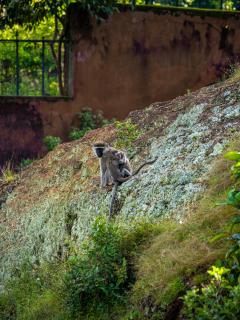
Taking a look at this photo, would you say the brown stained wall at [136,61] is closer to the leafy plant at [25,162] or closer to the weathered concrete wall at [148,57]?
the weathered concrete wall at [148,57]

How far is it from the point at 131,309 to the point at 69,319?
1151 millimetres

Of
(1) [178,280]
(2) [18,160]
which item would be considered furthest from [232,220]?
(2) [18,160]

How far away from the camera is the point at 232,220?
8.65 metres

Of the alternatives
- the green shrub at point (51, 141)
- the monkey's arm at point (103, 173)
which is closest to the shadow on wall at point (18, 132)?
the green shrub at point (51, 141)

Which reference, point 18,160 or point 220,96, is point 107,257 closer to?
point 220,96

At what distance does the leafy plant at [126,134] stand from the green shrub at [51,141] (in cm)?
488

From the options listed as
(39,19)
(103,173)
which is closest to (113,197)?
(103,173)

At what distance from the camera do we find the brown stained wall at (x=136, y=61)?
19844mm

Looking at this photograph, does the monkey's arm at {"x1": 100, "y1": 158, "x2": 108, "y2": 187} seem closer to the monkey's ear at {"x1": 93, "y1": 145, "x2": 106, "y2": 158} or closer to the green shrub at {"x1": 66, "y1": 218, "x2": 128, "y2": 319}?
the monkey's ear at {"x1": 93, "y1": 145, "x2": 106, "y2": 158}

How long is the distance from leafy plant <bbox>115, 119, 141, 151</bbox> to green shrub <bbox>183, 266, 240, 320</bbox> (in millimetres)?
5801

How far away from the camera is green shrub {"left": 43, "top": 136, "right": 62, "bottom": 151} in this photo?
19.3 meters

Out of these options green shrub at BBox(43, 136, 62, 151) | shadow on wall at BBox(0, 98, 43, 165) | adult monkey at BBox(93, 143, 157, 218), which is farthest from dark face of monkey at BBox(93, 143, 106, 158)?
shadow on wall at BBox(0, 98, 43, 165)

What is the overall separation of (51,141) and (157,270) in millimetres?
10337

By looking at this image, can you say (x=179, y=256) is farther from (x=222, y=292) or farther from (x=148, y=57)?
(x=148, y=57)
